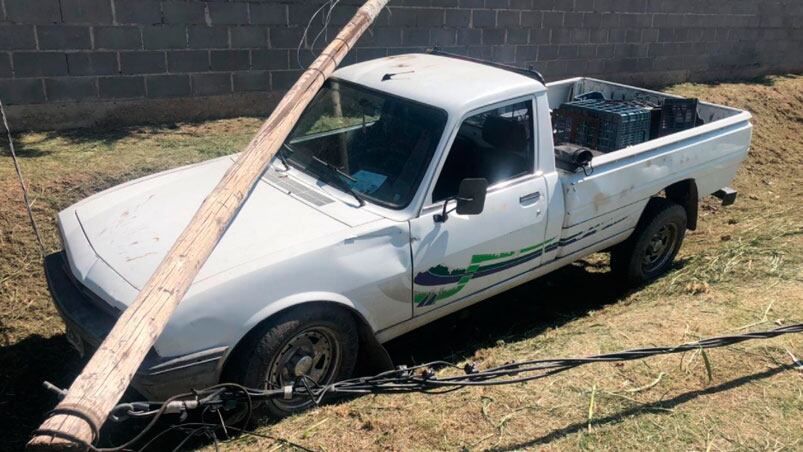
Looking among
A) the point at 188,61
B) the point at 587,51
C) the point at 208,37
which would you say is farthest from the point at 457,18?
the point at 188,61

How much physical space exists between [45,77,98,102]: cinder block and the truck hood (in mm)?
3221

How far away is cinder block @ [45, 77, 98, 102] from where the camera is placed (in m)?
7.24

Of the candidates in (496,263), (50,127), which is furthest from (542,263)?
(50,127)

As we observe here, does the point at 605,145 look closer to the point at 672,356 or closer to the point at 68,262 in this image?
the point at 672,356

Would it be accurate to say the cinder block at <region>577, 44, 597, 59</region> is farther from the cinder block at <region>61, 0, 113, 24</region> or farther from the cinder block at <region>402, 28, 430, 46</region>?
the cinder block at <region>61, 0, 113, 24</region>

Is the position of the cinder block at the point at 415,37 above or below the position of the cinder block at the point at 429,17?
below

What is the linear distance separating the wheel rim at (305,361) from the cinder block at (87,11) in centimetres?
510

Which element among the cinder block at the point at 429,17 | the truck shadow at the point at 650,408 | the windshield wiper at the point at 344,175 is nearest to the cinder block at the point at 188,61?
the cinder block at the point at 429,17

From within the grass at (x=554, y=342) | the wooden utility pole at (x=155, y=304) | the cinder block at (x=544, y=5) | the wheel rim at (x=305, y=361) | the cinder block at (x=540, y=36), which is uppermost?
the cinder block at (x=544, y=5)

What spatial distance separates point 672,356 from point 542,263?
115 cm

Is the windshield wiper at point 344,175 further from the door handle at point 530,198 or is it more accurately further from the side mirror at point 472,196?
the door handle at point 530,198

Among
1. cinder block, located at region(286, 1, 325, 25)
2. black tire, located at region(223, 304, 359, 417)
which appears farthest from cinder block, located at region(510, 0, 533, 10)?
black tire, located at region(223, 304, 359, 417)

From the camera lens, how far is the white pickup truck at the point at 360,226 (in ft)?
12.1

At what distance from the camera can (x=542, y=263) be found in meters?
5.14
